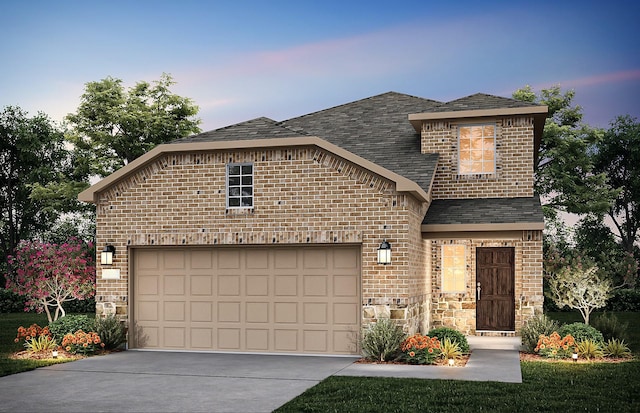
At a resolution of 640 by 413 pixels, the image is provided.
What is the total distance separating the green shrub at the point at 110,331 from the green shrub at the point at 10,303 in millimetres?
17924

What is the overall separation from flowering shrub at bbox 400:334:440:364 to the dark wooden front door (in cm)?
530

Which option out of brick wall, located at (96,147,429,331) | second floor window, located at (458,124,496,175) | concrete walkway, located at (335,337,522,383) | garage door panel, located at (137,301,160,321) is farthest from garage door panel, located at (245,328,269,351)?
second floor window, located at (458,124,496,175)

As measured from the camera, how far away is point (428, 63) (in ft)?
92.8

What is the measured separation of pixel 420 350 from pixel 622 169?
→ 110 feet

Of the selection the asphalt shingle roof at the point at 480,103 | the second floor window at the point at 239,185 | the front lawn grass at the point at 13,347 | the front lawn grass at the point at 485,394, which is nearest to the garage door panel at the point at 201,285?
the second floor window at the point at 239,185

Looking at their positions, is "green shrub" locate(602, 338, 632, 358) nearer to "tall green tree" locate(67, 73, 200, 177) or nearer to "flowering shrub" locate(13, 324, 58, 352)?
"flowering shrub" locate(13, 324, 58, 352)

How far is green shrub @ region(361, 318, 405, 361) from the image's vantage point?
14.1 m

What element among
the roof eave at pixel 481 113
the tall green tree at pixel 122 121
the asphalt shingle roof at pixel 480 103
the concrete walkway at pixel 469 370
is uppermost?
the tall green tree at pixel 122 121

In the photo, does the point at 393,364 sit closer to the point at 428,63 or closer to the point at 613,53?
the point at 428,63

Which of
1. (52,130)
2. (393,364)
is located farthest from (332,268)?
(52,130)

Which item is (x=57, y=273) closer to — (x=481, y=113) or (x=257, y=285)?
(x=257, y=285)

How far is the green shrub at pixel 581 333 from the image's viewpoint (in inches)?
585

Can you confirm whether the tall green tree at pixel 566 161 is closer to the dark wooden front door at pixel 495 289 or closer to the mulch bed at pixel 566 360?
the dark wooden front door at pixel 495 289

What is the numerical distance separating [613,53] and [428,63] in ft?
31.5
